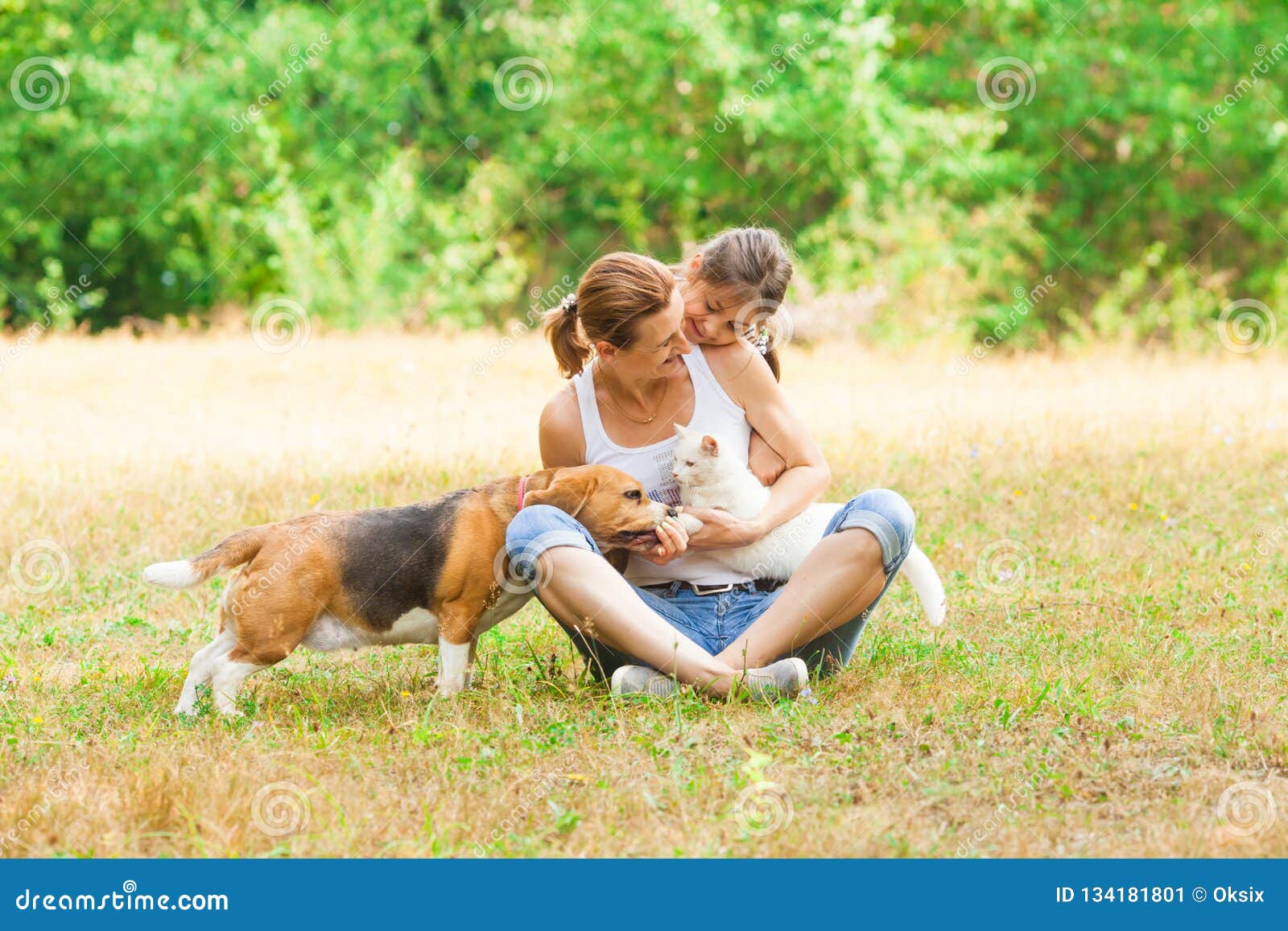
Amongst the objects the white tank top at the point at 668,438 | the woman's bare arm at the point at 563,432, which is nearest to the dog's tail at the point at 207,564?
the woman's bare arm at the point at 563,432

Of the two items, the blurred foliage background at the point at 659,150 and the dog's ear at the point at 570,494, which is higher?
the blurred foliage background at the point at 659,150

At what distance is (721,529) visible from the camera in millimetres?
4281

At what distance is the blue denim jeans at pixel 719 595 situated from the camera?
4.06 m

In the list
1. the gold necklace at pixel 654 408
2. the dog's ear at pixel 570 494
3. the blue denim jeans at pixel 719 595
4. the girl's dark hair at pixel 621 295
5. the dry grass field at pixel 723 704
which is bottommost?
the dry grass field at pixel 723 704

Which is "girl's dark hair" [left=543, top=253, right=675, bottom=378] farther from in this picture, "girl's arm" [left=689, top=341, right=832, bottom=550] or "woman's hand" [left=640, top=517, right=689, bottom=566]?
"woman's hand" [left=640, top=517, right=689, bottom=566]

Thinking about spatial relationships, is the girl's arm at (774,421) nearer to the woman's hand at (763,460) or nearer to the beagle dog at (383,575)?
the woman's hand at (763,460)

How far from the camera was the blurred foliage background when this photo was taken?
1659 centimetres

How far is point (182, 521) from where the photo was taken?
7027 mm

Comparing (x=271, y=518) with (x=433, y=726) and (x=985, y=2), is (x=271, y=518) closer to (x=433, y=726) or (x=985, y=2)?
(x=433, y=726)

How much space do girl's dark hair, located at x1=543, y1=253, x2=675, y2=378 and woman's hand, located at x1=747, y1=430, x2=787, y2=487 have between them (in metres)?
0.68

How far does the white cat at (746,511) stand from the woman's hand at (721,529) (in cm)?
11

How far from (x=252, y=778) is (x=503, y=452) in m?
4.70

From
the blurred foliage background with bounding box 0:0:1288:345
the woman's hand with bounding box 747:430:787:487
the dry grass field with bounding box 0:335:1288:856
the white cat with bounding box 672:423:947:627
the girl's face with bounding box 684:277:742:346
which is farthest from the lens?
the blurred foliage background with bounding box 0:0:1288:345

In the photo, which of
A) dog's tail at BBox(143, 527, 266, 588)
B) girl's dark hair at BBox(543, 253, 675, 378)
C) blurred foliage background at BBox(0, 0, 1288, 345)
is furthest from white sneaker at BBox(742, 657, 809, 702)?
blurred foliage background at BBox(0, 0, 1288, 345)
